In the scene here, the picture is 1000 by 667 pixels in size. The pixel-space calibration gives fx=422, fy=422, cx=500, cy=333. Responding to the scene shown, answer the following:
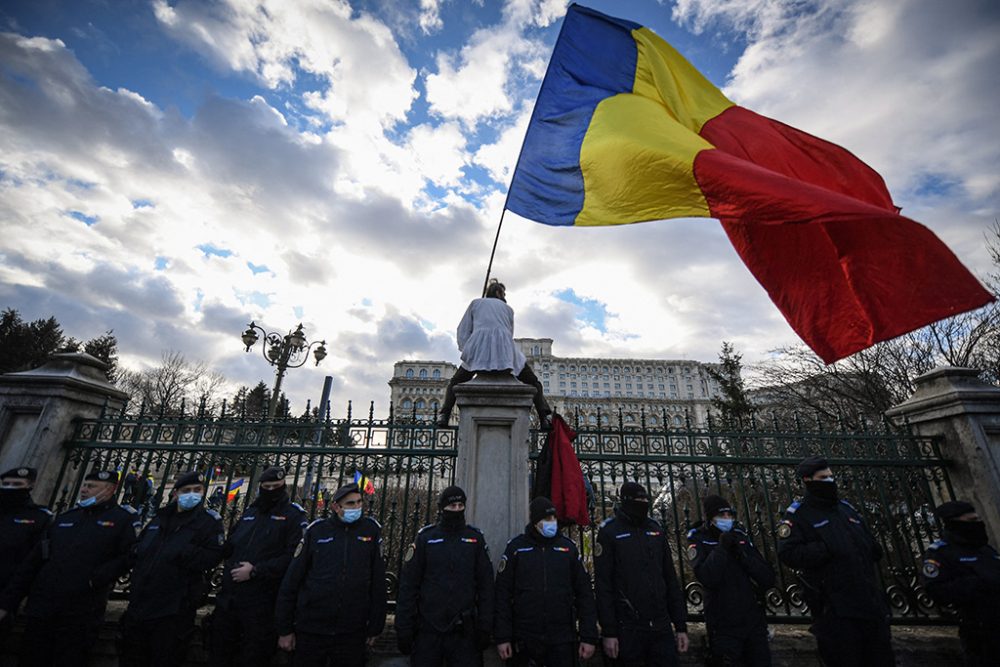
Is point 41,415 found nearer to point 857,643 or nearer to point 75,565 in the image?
point 75,565

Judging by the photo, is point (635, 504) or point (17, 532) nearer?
point (635, 504)

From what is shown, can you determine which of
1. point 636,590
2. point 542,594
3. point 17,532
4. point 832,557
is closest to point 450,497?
point 542,594

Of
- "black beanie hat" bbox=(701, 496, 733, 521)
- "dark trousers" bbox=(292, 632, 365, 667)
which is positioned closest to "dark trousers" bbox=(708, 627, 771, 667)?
"black beanie hat" bbox=(701, 496, 733, 521)

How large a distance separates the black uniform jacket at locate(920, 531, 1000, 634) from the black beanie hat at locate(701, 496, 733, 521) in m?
1.71

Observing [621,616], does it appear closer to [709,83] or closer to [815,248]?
[815,248]

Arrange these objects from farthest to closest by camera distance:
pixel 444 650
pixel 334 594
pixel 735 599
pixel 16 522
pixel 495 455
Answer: pixel 495 455
pixel 16 522
pixel 735 599
pixel 334 594
pixel 444 650

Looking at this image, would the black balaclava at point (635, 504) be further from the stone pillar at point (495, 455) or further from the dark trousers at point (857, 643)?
the dark trousers at point (857, 643)

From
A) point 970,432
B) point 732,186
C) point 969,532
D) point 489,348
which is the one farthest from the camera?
point 970,432

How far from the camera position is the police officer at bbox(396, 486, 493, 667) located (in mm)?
3348

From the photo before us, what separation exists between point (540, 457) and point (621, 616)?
5.30ft

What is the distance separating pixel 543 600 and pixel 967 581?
11.4 feet

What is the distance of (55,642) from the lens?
12.0 ft

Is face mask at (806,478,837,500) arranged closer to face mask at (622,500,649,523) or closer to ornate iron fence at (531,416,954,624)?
ornate iron fence at (531,416,954,624)

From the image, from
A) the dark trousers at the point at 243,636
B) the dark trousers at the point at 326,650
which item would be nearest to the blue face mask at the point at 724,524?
the dark trousers at the point at 326,650
